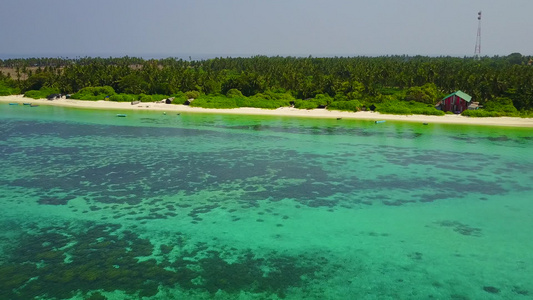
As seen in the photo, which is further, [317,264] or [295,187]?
[295,187]

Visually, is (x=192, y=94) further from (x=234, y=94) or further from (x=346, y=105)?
(x=346, y=105)

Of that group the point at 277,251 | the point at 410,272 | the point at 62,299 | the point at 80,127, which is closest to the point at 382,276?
the point at 410,272

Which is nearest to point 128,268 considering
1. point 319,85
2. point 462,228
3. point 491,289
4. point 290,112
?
point 491,289

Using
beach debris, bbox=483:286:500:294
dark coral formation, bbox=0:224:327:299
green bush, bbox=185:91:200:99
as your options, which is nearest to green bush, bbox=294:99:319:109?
green bush, bbox=185:91:200:99

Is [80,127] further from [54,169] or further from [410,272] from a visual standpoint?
[410,272]

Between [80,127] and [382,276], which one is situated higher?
[80,127]

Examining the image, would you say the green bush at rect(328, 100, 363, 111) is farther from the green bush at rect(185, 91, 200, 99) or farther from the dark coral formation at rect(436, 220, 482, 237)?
the dark coral formation at rect(436, 220, 482, 237)
